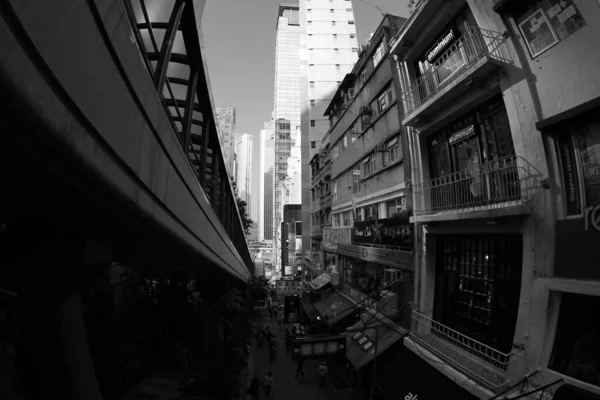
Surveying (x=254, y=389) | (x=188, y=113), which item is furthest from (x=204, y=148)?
(x=254, y=389)

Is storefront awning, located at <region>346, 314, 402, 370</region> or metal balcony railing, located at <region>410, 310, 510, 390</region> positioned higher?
metal balcony railing, located at <region>410, 310, 510, 390</region>

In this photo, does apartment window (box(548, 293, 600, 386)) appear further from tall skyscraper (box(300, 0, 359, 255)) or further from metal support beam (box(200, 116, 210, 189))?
tall skyscraper (box(300, 0, 359, 255))

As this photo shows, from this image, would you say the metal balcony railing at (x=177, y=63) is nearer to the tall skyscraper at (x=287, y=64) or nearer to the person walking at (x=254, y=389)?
the person walking at (x=254, y=389)

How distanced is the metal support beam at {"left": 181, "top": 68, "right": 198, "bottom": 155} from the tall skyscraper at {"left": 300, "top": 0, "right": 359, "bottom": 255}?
31.2m

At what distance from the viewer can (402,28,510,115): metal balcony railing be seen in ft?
24.2

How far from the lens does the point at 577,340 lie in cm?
593

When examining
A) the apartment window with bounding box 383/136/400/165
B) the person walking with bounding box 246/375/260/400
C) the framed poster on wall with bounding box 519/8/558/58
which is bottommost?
the person walking with bounding box 246/375/260/400

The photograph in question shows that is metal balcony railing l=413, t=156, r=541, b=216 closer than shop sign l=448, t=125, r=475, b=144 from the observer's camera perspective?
Yes

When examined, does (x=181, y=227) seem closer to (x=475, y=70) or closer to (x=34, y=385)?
(x=34, y=385)

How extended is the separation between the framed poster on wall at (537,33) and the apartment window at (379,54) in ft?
25.4

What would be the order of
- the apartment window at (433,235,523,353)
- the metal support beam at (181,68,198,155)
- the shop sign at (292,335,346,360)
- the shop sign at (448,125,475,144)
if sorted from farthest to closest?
1. the shop sign at (292,335,346,360)
2. the shop sign at (448,125,475,144)
3. the apartment window at (433,235,523,353)
4. the metal support beam at (181,68,198,155)

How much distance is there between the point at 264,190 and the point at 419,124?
152 metres

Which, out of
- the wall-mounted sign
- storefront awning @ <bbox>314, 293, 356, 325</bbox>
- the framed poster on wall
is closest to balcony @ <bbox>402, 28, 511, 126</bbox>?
the wall-mounted sign

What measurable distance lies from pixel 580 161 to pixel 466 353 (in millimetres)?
5197
